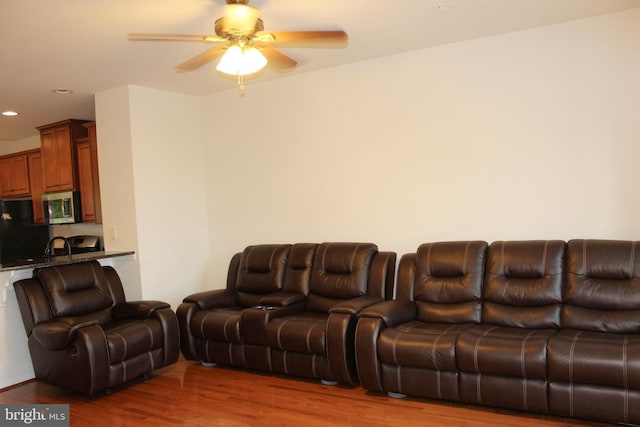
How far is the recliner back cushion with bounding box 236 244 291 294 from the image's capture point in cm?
445

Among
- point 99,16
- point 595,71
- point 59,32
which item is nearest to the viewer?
point 99,16

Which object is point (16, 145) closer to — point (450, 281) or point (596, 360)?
point (450, 281)

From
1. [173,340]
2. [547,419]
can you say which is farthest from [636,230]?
[173,340]

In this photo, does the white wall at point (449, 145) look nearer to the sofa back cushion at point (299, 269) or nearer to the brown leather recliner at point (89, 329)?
the sofa back cushion at point (299, 269)

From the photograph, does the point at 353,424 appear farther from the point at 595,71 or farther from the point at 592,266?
the point at 595,71

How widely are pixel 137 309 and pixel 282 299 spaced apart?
47.7 inches

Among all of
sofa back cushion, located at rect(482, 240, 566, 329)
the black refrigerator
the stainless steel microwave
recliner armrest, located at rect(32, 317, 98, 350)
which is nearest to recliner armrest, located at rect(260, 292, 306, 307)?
recliner armrest, located at rect(32, 317, 98, 350)

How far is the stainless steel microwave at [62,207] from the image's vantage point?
570cm

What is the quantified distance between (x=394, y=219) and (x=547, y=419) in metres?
1.95

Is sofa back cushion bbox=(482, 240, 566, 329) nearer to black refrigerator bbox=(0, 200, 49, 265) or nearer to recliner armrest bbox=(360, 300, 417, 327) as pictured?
recliner armrest bbox=(360, 300, 417, 327)

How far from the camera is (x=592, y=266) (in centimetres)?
315

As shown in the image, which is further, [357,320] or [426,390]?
[357,320]

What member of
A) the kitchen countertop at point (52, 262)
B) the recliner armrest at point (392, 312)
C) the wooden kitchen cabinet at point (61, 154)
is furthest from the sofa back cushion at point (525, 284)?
the wooden kitchen cabinet at point (61, 154)

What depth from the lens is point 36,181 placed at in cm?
692
